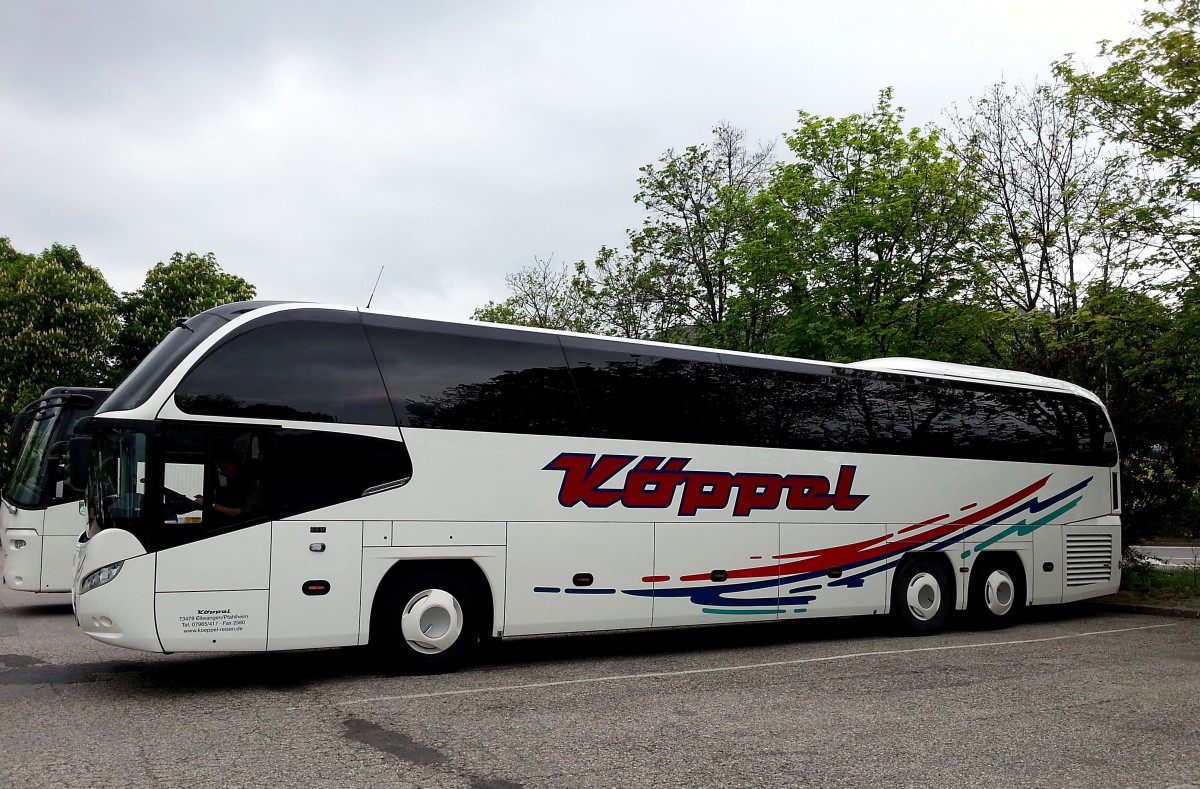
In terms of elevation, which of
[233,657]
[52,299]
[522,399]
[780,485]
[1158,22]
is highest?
[1158,22]

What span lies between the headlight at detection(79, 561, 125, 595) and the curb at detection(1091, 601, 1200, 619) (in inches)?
570

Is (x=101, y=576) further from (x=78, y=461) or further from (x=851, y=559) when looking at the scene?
Result: (x=851, y=559)

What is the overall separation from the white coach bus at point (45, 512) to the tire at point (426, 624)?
727cm

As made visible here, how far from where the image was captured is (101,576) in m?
8.66

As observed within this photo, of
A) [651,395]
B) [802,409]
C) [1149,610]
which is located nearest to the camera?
[651,395]

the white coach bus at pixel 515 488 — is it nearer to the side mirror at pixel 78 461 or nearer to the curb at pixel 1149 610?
the side mirror at pixel 78 461


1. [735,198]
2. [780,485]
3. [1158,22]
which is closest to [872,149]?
[735,198]

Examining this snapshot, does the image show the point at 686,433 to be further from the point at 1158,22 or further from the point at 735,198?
the point at 735,198

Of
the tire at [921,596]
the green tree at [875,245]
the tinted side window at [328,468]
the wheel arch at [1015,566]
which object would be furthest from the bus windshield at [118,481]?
the green tree at [875,245]

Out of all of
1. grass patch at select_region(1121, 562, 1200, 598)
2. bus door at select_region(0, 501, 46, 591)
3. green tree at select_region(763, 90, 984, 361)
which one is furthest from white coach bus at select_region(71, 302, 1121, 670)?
green tree at select_region(763, 90, 984, 361)

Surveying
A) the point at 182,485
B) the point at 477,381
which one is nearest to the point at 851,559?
the point at 477,381

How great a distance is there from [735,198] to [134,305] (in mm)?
24078

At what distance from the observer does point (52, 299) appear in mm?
38188

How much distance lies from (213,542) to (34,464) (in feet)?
27.2
